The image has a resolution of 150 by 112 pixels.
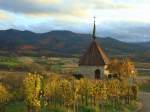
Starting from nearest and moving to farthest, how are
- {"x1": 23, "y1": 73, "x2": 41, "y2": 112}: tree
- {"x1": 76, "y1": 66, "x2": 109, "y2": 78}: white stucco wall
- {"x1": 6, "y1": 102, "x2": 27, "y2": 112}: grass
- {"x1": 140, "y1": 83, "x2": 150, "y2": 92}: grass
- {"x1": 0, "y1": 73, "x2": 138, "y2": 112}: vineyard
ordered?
{"x1": 23, "y1": 73, "x2": 41, "y2": 112}: tree, {"x1": 0, "y1": 73, "x2": 138, "y2": 112}: vineyard, {"x1": 6, "y1": 102, "x2": 27, "y2": 112}: grass, {"x1": 76, "y1": 66, "x2": 109, "y2": 78}: white stucco wall, {"x1": 140, "y1": 83, "x2": 150, "y2": 92}: grass

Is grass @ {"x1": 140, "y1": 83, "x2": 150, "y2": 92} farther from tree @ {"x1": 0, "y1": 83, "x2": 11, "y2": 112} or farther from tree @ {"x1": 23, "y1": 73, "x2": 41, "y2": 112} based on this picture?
tree @ {"x1": 23, "y1": 73, "x2": 41, "y2": 112}

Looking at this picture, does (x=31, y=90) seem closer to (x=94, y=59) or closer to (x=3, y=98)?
(x=3, y=98)

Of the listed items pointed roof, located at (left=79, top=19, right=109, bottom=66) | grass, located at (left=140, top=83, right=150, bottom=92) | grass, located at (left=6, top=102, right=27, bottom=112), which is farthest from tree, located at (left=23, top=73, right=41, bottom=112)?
grass, located at (left=140, top=83, right=150, bottom=92)

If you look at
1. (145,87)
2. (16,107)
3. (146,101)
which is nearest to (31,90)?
(16,107)

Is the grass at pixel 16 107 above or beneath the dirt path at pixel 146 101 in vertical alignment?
above

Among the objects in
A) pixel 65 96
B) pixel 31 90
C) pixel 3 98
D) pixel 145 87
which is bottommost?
pixel 145 87

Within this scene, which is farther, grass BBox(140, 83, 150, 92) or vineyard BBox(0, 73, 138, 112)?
grass BBox(140, 83, 150, 92)

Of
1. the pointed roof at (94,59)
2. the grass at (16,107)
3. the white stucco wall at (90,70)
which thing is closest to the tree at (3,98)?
the grass at (16,107)

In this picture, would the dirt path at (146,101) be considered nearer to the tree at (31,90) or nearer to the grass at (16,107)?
the grass at (16,107)

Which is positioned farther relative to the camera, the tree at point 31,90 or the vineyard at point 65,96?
the vineyard at point 65,96

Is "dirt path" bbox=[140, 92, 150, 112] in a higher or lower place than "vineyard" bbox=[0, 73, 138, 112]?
lower

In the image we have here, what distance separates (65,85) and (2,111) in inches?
271

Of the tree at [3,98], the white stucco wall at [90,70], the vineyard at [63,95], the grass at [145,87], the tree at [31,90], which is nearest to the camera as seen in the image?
the tree at [31,90]

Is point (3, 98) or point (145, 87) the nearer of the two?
point (3, 98)
